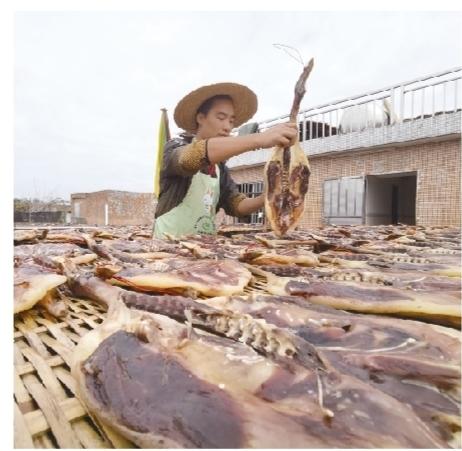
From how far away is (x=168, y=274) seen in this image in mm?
1368

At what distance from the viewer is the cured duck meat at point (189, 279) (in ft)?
4.18

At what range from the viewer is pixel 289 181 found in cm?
325

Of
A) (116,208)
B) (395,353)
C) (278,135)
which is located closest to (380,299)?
(395,353)

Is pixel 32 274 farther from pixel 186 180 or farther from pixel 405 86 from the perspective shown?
pixel 405 86

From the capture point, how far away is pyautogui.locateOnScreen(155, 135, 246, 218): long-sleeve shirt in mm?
3369

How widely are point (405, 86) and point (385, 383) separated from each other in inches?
462

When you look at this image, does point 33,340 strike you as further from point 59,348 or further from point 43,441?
point 43,441

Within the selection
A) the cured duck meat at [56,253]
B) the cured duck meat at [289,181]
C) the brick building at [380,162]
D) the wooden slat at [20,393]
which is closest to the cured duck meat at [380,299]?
the wooden slat at [20,393]

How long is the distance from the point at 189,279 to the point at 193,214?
3.36 m

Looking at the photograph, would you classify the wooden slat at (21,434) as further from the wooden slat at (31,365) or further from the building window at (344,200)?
the building window at (344,200)

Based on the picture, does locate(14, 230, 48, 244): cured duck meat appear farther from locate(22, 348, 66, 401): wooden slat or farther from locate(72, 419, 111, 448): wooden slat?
locate(72, 419, 111, 448): wooden slat

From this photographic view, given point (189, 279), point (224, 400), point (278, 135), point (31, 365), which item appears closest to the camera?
point (224, 400)

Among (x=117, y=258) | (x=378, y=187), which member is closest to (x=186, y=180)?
(x=117, y=258)

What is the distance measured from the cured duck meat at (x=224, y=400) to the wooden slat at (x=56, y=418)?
0.15 ft
